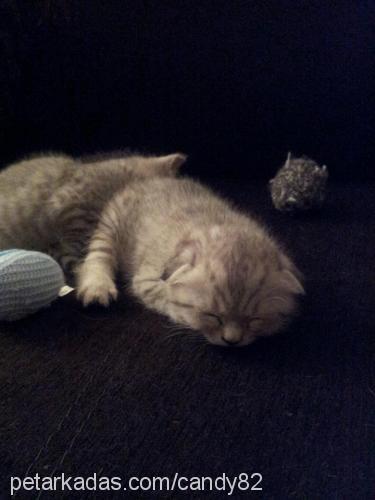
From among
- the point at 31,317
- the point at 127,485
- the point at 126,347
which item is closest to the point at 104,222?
the point at 31,317

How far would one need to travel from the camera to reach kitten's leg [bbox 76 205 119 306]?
4.04ft

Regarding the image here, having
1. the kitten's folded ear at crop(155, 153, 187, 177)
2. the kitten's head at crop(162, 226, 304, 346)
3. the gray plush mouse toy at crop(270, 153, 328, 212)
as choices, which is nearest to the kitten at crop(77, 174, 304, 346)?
the kitten's head at crop(162, 226, 304, 346)

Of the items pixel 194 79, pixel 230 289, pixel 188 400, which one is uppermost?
pixel 194 79

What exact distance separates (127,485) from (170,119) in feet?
5.21

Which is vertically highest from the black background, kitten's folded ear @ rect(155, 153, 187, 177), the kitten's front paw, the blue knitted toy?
the black background

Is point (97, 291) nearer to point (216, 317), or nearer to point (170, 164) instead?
point (216, 317)

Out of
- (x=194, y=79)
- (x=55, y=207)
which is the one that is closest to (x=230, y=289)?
(x=55, y=207)

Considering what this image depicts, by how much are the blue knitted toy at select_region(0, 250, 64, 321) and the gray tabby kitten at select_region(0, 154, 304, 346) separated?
0.11m

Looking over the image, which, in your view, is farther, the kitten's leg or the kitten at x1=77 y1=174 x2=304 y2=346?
the kitten's leg

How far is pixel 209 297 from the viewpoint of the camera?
3.64ft

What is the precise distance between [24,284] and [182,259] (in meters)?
0.35

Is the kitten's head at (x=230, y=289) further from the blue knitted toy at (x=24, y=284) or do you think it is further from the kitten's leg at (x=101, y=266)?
the blue knitted toy at (x=24, y=284)

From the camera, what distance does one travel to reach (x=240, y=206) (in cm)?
188

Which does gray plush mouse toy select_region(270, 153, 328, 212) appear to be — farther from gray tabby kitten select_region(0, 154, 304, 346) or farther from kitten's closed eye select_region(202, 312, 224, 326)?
kitten's closed eye select_region(202, 312, 224, 326)
